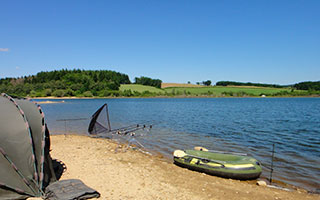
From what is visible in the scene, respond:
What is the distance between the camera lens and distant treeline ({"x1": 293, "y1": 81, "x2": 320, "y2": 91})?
12909cm

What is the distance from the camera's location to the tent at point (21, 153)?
19.9ft

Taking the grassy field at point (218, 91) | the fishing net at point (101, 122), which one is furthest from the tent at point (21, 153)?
the grassy field at point (218, 91)

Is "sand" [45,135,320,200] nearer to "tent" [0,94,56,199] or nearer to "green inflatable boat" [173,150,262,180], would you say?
"green inflatable boat" [173,150,262,180]

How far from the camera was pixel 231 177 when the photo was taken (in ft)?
31.6

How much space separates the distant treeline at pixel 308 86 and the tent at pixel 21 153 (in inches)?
6040

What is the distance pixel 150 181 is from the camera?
8648 millimetres

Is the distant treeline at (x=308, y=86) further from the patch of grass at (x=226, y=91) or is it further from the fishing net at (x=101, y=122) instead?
the fishing net at (x=101, y=122)

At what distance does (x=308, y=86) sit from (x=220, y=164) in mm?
149672

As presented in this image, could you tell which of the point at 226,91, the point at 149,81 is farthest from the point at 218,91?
the point at 149,81

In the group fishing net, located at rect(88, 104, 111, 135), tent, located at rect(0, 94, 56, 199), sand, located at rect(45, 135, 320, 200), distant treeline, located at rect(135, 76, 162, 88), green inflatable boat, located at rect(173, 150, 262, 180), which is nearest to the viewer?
tent, located at rect(0, 94, 56, 199)

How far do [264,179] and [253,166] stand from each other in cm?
99

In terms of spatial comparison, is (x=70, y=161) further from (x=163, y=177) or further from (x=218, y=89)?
(x=218, y=89)

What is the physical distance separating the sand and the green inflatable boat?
0.94 ft

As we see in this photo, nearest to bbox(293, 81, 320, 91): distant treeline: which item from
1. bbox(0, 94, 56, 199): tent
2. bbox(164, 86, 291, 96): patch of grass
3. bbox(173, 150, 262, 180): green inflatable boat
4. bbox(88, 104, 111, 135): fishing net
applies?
bbox(164, 86, 291, 96): patch of grass
